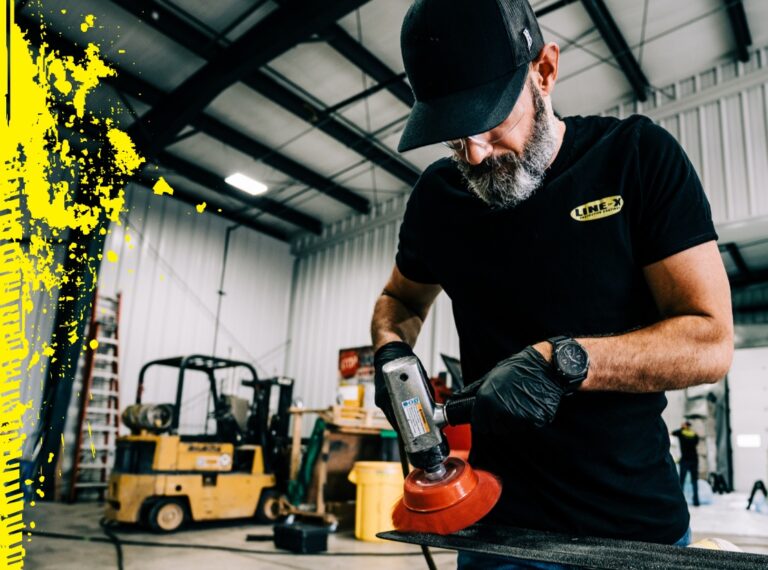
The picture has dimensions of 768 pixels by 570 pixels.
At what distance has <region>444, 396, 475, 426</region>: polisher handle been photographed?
1.02 metres

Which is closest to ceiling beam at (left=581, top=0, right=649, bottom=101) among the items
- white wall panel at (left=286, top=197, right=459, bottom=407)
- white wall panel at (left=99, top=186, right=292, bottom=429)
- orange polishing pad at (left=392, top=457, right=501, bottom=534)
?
white wall panel at (left=286, top=197, right=459, bottom=407)

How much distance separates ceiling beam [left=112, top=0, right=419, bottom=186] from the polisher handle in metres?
6.95

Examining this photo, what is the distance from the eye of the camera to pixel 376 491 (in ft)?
16.4

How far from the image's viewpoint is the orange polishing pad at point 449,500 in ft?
3.18

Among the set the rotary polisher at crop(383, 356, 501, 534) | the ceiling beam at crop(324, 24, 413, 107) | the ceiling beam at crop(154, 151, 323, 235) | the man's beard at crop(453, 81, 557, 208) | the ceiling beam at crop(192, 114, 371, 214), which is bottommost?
the rotary polisher at crop(383, 356, 501, 534)

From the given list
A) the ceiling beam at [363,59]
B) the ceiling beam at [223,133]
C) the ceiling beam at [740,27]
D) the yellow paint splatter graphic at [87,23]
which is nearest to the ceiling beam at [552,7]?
the ceiling beam at [740,27]

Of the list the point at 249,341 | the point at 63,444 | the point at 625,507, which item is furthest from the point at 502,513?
the point at 249,341

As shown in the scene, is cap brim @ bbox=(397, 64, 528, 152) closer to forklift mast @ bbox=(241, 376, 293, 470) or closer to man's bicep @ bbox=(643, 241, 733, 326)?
man's bicep @ bbox=(643, 241, 733, 326)

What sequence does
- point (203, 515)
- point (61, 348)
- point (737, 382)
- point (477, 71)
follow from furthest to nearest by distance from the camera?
point (737, 382) < point (61, 348) < point (203, 515) < point (477, 71)

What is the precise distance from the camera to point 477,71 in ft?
3.39

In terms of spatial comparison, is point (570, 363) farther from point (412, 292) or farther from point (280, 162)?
point (280, 162)

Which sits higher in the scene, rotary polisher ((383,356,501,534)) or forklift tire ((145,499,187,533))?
rotary polisher ((383,356,501,534))

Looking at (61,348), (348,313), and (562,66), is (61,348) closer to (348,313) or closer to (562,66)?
(348,313)

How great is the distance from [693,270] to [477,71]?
0.51 meters
